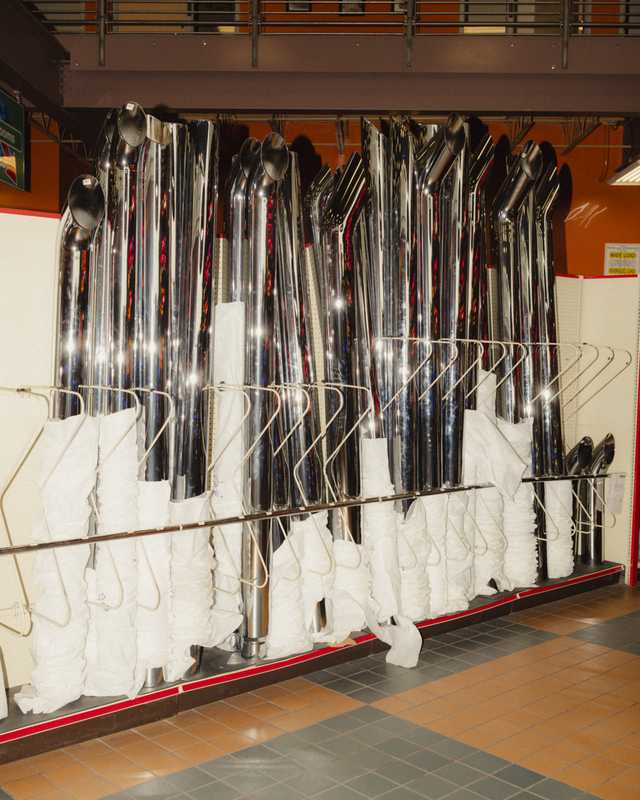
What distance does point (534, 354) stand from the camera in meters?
4.74

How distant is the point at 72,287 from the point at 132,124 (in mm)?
661

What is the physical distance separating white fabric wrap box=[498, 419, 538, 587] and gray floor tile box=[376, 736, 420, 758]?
176 centimetres

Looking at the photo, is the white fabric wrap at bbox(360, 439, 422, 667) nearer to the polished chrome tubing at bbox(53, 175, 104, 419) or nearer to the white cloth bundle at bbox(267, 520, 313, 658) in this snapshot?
the white cloth bundle at bbox(267, 520, 313, 658)

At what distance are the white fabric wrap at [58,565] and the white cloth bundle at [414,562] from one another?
157cm

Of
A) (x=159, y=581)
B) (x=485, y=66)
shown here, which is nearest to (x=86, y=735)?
(x=159, y=581)

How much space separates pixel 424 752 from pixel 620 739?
28.4 inches

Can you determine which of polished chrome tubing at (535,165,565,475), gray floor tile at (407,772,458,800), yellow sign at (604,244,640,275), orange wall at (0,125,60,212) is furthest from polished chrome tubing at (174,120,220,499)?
yellow sign at (604,244,640,275)

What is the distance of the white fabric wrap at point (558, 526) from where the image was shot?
188 inches

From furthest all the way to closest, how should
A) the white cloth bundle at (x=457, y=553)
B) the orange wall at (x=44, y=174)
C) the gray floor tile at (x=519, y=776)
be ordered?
the orange wall at (x=44, y=174), the white cloth bundle at (x=457, y=553), the gray floor tile at (x=519, y=776)

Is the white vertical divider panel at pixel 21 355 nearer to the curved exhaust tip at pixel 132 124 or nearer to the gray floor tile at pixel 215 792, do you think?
the curved exhaust tip at pixel 132 124

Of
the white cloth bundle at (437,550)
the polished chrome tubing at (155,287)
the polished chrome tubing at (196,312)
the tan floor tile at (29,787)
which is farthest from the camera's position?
the white cloth bundle at (437,550)

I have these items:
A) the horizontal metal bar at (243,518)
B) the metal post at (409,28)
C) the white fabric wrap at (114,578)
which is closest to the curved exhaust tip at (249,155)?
the white fabric wrap at (114,578)

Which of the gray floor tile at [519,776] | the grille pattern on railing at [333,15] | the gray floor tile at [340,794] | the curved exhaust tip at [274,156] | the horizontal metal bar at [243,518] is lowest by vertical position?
the gray floor tile at [340,794]

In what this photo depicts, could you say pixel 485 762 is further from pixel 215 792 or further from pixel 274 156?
pixel 274 156
